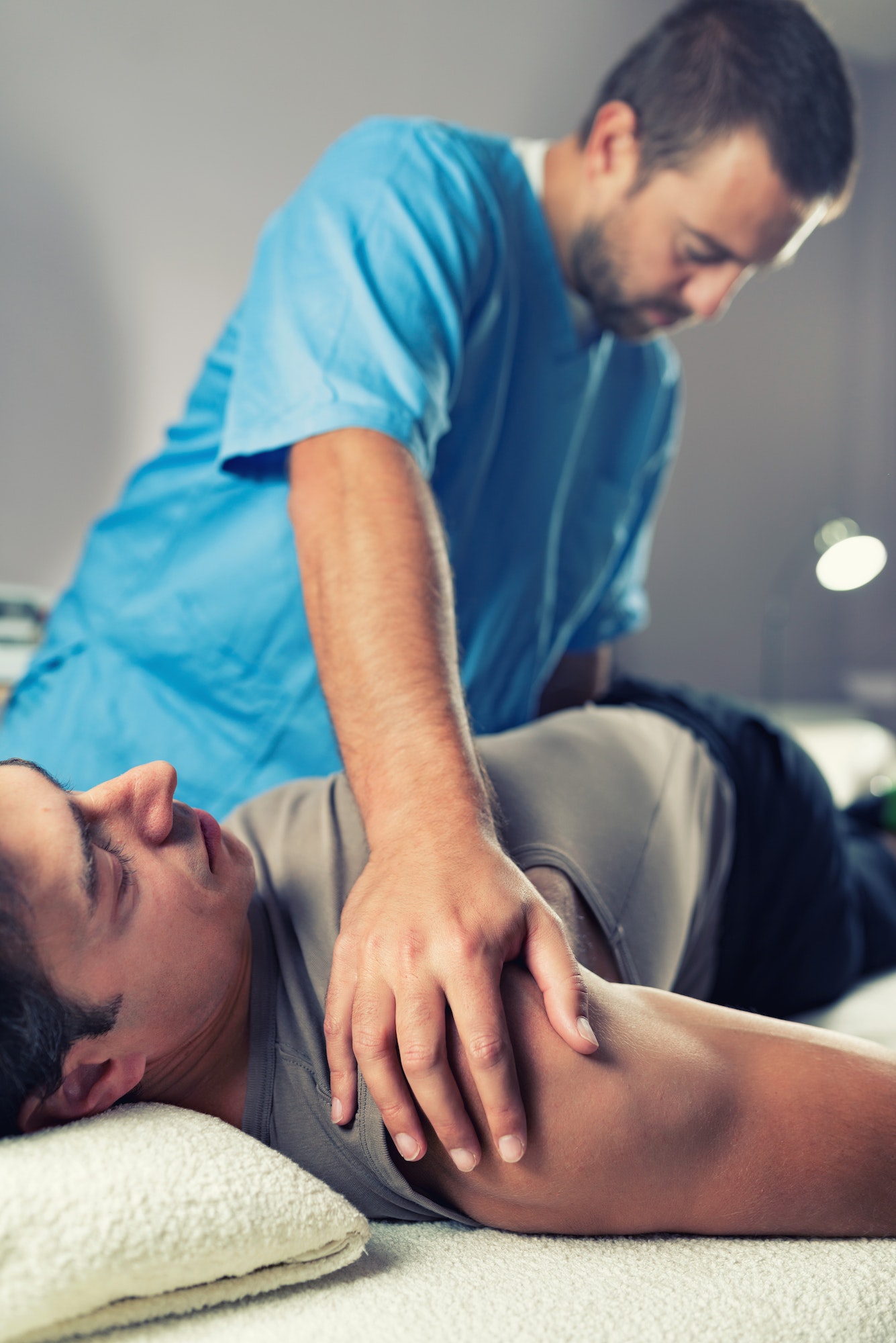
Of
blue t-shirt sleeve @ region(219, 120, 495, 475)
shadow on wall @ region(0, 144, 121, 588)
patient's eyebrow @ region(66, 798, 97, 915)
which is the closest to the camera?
patient's eyebrow @ region(66, 798, 97, 915)

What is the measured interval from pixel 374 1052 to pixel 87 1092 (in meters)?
0.19

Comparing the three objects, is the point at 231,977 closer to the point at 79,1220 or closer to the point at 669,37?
the point at 79,1220

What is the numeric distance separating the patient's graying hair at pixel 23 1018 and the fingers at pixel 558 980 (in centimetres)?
27

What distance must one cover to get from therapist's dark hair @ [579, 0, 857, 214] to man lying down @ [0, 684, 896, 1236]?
33.2 inches

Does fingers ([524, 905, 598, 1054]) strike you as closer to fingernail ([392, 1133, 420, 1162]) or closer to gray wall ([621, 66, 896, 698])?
fingernail ([392, 1133, 420, 1162])

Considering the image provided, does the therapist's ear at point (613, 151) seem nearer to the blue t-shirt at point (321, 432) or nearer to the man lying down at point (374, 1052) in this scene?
the blue t-shirt at point (321, 432)

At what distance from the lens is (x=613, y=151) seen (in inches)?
49.9

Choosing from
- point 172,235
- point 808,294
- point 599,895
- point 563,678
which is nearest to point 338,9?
point 172,235

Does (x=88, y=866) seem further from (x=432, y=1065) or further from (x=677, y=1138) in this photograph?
(x=677, y=1138)

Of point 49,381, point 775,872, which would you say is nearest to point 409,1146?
point 775,872

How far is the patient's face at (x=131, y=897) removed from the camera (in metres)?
0.61

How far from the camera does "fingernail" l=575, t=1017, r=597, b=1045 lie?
59cm

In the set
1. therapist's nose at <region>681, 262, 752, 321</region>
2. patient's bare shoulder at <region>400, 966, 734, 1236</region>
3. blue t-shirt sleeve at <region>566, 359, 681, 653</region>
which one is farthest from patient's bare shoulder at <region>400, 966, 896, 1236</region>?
blue t-shirt sleeve at <region>566, 359, 681, 653</region>

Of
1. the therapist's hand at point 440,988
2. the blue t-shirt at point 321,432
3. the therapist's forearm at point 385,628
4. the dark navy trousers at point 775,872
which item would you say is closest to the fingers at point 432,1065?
the therapist's hand at point 440,988
